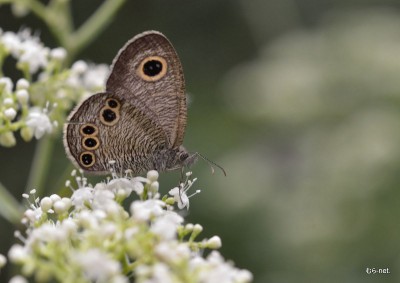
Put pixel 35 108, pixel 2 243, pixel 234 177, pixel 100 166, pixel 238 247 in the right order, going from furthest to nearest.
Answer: pixel 2 243 → pixel 238 247 → pixel 234 177 → pixel 35 108 → pixel 100 166

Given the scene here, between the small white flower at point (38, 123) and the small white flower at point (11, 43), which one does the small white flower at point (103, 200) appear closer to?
the small white flower at point (38, 123)

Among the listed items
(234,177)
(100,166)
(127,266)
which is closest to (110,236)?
(127,266)

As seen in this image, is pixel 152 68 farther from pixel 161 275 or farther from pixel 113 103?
pixel 161 275

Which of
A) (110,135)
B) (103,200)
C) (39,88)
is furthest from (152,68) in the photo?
(39,88)

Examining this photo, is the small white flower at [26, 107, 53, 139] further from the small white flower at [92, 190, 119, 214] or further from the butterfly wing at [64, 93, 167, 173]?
the small white flower at [92, 190, 119, 214]

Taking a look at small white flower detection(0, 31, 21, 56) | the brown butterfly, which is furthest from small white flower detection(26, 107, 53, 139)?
small white flower detection(0, 31, 21, 56)

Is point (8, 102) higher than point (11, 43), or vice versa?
point (11, 43)

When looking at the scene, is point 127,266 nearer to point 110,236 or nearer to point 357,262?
point 110,236

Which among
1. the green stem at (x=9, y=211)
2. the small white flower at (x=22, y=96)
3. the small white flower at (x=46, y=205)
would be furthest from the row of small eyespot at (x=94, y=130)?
the green stem at (x=9, y=211)
